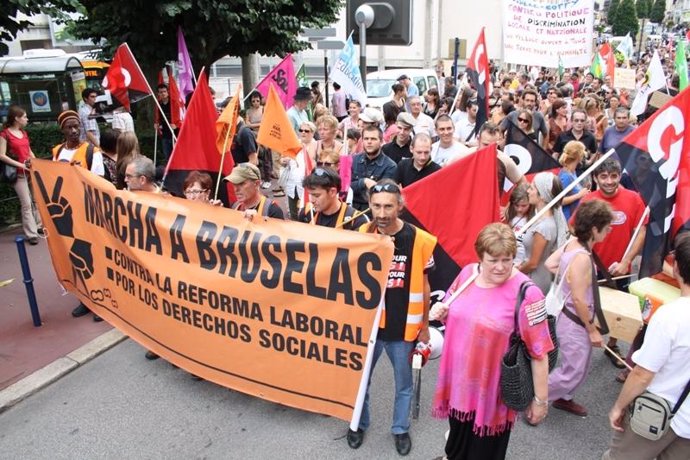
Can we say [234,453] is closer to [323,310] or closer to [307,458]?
[307,458]

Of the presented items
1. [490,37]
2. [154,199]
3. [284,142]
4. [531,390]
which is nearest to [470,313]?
[531,390]

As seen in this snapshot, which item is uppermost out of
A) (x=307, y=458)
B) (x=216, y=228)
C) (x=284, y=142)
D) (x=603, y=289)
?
(x=284, y=142)

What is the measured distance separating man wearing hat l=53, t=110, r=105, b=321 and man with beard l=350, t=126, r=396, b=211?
2.65 meters

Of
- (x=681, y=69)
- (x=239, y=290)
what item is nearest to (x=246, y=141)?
(x=239, y=290)

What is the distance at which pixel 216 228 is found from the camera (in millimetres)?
3973

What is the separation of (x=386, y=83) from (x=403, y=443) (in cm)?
1401

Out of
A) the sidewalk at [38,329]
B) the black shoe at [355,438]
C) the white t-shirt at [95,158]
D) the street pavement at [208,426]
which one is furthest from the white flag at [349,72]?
the black shoe at [355,438]

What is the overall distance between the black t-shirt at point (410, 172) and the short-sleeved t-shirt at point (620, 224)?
1.39m

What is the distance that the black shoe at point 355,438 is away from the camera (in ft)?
12.6

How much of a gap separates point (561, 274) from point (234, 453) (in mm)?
2463

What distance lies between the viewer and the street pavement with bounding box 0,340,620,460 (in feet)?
12.5

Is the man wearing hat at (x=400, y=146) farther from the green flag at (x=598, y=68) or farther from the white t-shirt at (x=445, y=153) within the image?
the green flag at (x=598, y=68)

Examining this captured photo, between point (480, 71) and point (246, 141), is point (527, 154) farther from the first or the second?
point (246, 141)

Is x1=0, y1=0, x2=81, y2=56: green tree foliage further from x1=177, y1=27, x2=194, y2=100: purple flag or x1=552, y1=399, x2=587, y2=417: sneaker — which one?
x1=552, y1=399, x2=587, y2=417: sneaker
